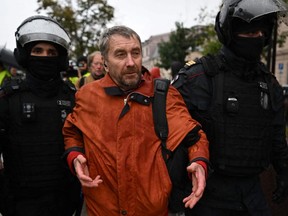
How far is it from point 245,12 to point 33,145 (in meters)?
1.73

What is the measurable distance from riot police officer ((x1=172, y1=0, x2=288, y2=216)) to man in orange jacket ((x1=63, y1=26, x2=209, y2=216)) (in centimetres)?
39

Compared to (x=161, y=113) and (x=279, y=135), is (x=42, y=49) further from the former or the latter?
(x=279, y=135)

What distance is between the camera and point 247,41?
91.7 inches

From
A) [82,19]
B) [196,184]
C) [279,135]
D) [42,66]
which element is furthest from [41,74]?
[82,19]

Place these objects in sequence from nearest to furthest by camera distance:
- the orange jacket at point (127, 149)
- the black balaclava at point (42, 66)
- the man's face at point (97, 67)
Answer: the orange jacket at point (127, 149)
the black balaclava at point (42, 66)
the man's face at point (97, 67)

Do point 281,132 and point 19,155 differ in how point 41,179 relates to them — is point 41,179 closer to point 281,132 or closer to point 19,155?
point 19,155

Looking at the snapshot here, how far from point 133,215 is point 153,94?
68 centimetres

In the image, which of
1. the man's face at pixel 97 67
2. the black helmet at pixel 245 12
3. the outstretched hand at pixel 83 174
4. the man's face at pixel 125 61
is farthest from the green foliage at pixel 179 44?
the outstretched hand at pixel 83 174

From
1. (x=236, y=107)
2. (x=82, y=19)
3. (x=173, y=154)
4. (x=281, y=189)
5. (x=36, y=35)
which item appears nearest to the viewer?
(x=173, y=154)

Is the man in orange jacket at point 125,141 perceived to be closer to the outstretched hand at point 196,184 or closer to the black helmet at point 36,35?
the outstretched hand at point 196,184

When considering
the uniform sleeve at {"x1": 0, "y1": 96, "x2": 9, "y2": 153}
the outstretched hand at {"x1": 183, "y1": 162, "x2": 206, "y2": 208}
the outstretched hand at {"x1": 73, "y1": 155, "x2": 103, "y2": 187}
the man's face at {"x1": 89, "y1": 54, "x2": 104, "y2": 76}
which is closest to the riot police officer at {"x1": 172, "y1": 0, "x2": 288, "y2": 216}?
the outstretched hand at {"x1": 183, "y1": 162, "x2": 206, "y2": 208}

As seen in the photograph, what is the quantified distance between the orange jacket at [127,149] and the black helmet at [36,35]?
71 centimetres

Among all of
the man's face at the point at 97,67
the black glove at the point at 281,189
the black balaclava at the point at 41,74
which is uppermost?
the man's face at the point at 97,67

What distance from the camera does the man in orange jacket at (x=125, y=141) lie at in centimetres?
179
